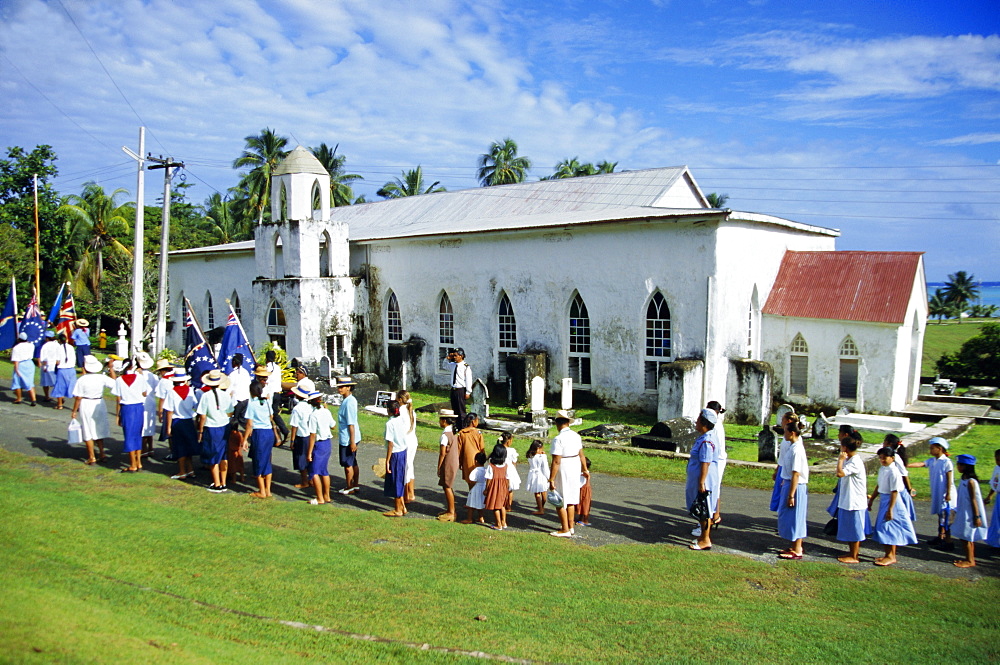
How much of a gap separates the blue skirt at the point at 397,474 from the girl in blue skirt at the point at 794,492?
4973 millimetres

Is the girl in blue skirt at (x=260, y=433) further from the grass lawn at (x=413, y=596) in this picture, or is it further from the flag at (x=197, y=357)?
the flag at (x=197, y=357)

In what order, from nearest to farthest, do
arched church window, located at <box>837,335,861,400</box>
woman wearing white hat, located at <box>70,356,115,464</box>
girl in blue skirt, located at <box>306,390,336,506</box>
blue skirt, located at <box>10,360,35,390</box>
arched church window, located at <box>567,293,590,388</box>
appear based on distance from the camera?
girl in blue skirt, located at <box>306,390,336,506</box>, woman wearing white hat, located at <box>70,356,115,464</box>, blue skirt, located at <box>10,360,35,390</box>, arched church window, located at <box>837,335,861,400</box>, arched church window, located at <box>567,293,590,388</box>

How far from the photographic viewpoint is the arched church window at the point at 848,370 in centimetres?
1955

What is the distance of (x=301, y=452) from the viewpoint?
1136 centimetres

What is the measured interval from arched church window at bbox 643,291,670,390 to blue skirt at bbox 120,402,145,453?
13.1m

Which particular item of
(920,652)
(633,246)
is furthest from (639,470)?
(633,246)

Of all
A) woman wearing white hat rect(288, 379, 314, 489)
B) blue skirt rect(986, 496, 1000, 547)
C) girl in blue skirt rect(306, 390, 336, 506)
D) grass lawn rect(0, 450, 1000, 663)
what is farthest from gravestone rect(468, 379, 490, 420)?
blue skirt rect(986, 496, 1000, 547)

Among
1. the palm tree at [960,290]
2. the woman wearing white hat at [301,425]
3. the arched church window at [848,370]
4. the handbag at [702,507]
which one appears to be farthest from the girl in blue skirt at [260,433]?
the palm tree at [960,290]

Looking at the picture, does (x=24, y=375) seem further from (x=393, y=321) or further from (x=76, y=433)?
(x=393, y=321)

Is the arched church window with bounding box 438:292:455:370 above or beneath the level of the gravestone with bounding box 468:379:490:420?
above

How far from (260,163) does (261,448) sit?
4375cm

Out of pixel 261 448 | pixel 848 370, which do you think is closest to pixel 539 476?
pixel 261 448

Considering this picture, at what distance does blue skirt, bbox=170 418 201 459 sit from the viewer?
11.7 meters

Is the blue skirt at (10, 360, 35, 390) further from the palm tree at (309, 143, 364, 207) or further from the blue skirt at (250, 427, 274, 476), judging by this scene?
the palm tree at (309, 143, 364, 207)
